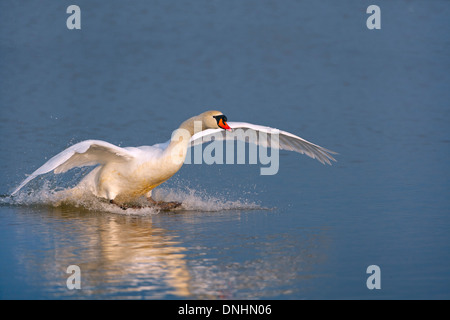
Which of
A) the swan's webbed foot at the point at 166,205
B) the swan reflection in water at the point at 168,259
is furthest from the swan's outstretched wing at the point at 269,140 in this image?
the swan reflection in water at the point at 168,259

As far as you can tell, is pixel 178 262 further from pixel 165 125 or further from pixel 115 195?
pixel 165 125

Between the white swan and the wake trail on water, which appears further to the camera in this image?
the wake trail on water

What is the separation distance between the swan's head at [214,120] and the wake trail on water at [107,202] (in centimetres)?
125

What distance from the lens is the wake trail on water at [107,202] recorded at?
38.3 ft

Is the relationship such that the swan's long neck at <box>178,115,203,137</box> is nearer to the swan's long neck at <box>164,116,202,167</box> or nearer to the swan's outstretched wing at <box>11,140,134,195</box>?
the swan's long neck at <box>164,116,202,167</box>

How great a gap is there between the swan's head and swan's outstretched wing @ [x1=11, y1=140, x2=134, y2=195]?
3.87 feet

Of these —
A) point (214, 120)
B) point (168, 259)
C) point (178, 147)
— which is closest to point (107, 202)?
point (178, 147)

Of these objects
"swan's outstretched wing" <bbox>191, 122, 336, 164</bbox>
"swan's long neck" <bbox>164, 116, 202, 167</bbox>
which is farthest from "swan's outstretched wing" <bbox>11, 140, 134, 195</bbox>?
"swan's outstretched wing" <bbox>191, 122, 336, 164</bbox>

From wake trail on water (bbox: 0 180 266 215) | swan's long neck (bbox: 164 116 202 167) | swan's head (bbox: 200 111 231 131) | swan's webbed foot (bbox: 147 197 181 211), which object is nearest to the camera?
swan's long neck (bbox: 164 116 202 167)

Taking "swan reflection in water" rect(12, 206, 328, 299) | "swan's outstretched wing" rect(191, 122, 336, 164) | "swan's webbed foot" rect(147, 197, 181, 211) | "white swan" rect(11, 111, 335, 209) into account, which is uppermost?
"swan's outstretched wing" rect(191, 122, 336, 164)

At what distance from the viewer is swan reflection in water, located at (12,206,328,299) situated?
7.11m

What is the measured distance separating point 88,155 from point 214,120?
1.93 meters
